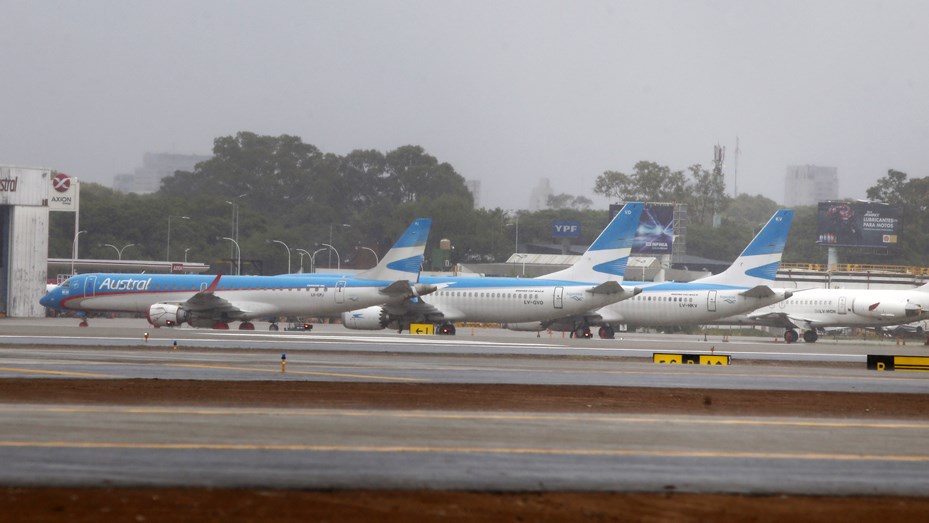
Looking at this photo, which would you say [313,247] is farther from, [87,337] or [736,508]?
[736,508]

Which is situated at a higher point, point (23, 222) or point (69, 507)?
point (23, 222)

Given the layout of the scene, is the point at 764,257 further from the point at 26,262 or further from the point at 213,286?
the point at 26,262

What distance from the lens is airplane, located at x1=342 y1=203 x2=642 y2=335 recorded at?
61750 mm

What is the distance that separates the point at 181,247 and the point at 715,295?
233 ft

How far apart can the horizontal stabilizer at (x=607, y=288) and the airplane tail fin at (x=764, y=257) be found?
28.3 feet

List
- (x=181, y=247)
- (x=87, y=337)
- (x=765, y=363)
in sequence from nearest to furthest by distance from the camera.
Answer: (x=765, y=363) < (x=87, y=337) < (x=181, y=247)

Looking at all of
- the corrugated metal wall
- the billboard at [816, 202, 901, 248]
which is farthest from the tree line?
the corrugated metal wall

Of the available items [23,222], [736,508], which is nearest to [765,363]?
[736,508]

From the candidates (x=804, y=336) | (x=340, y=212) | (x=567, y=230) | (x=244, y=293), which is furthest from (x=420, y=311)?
(x=340, y=212)

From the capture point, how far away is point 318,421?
19.1m

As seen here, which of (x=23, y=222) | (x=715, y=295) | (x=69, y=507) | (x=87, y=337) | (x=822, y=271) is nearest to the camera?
(x=69, y=507)

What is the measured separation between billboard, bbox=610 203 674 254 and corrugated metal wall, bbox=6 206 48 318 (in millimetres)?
66075

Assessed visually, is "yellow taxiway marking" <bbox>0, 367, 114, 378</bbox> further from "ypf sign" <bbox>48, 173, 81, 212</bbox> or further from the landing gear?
"ypf sign" <bbox>48, 173, 81, 212</bbox>

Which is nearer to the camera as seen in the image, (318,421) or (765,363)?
(318,421)
